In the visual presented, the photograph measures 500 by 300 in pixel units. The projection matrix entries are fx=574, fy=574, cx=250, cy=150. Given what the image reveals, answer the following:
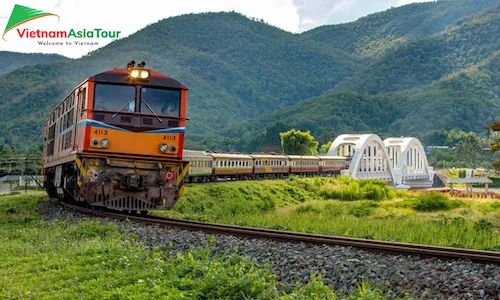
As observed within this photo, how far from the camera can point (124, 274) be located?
7832 millimetres

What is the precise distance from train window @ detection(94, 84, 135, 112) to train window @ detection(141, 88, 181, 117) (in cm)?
31

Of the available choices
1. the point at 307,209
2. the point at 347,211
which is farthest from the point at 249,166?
the point at 347,211

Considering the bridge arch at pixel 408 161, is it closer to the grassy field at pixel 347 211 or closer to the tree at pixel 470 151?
the tree at pixel 470 151

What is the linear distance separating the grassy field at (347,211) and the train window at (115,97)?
159 inches

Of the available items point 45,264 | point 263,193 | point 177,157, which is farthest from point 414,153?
point 45,264

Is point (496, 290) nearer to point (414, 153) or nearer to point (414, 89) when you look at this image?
point (414, 153)

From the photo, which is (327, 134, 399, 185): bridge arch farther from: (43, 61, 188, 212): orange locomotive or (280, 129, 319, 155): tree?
Result: (43, 61, 188, 212): orange locomotive

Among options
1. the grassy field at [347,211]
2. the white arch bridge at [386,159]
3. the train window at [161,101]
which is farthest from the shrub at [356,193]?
the train window at [161,101]

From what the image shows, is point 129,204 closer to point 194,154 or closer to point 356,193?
point 194,154

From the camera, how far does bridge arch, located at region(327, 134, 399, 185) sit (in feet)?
217

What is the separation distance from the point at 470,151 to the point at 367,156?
55299mm

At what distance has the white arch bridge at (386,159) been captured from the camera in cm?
6731

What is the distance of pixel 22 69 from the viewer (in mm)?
137625

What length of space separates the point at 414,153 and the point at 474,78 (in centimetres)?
10650
